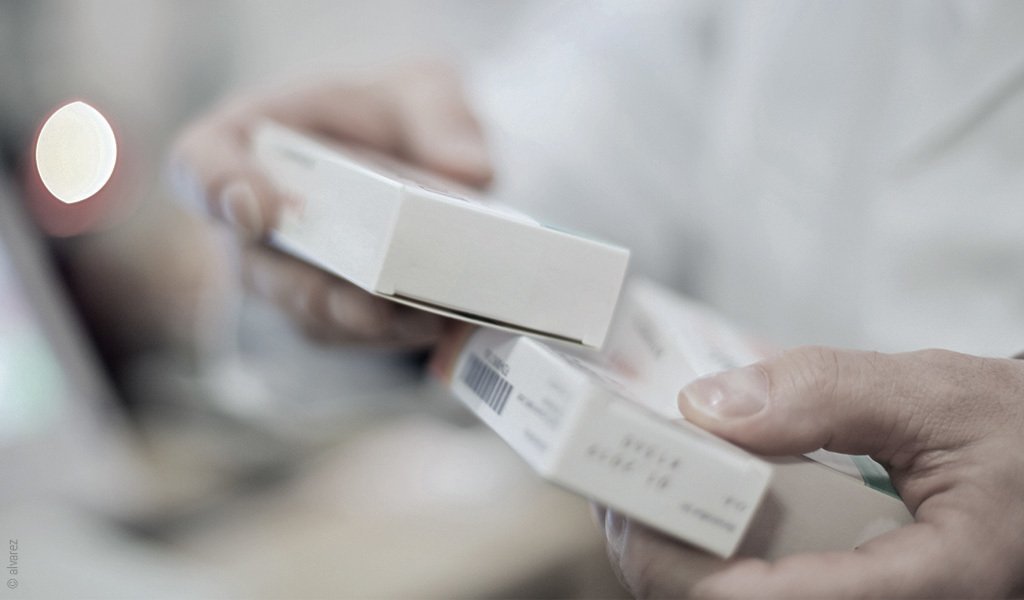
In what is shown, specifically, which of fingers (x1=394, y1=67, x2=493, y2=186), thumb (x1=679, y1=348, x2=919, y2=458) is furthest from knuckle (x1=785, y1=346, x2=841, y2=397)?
fingers (x1=394, y1=67, x2=493, y2=186)

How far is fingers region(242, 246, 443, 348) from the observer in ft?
1.22

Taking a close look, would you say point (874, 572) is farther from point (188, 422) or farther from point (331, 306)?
point (188, 422)

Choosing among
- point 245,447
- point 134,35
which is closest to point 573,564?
point 245,447

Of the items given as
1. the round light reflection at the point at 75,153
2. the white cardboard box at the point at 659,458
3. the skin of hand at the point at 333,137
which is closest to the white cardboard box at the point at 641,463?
the white cardboard box at the point at 659,458

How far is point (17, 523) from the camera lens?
1.40 ft

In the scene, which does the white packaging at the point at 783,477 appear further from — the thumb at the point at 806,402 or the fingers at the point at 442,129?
the fingers at the point at 442,129

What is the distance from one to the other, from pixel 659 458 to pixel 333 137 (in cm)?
34

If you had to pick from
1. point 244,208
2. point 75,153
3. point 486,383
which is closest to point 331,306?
point 244,208

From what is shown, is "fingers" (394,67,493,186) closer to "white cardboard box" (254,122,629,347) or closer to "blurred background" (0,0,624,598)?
"blurred background" (0,0,624,598)

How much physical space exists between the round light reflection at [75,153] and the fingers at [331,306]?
14.7 inches

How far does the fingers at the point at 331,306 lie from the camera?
1.22 ft

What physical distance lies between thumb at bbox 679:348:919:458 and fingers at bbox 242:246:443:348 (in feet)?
0.51

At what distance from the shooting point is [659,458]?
18 cm

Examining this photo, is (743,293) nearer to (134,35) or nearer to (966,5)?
(966,5)
